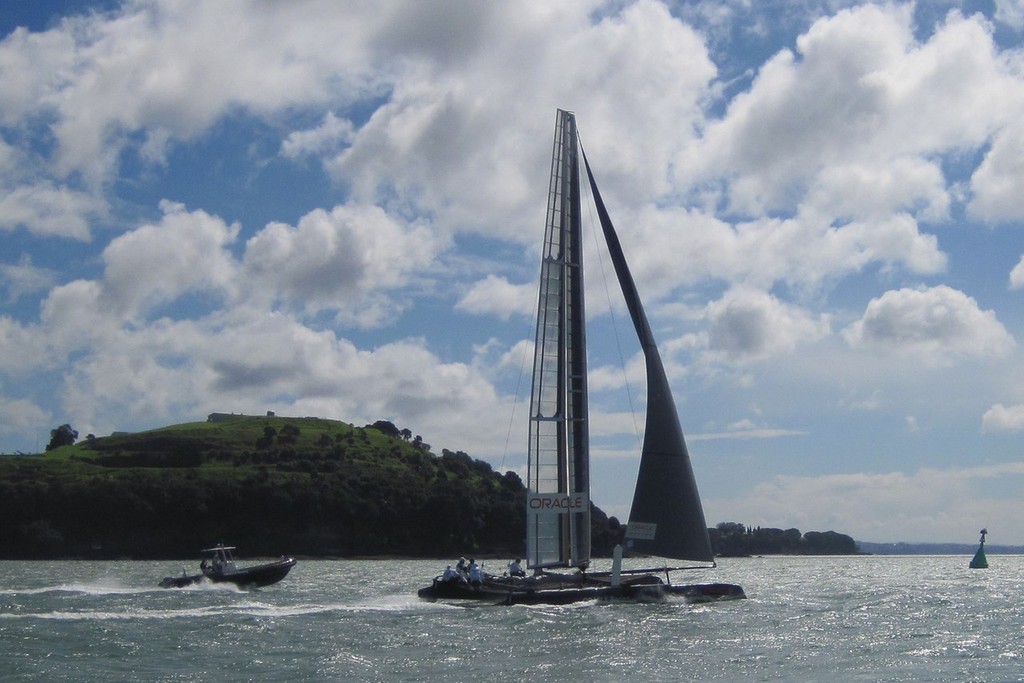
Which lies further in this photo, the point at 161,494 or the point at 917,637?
the point at 161,494

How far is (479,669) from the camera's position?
26.1 meters

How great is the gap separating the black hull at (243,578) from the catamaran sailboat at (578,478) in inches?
574

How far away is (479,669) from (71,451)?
141 metres

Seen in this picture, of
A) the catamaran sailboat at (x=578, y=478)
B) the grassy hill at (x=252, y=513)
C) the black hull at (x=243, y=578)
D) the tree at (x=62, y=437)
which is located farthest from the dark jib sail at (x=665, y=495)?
the tree at (x=62, y=437)

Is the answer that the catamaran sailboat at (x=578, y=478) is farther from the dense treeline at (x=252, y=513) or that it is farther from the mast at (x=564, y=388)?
the dense treeline at (x=252, y=513)

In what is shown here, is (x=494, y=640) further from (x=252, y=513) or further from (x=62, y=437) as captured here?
(x=62, y=437)

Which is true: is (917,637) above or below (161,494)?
below

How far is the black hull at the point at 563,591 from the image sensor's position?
38781 millimetres

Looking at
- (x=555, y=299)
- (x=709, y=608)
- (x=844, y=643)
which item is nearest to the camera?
(x=844, y=643)

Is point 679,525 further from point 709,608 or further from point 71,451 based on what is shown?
point 71,451

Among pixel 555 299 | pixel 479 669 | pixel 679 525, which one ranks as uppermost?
pixel 555 299

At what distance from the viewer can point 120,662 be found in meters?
26.8

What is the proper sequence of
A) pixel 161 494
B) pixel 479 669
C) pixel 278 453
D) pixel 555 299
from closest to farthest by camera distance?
pixel 479 669, pixel 555 299, pixel 161 494, pixel 278 453

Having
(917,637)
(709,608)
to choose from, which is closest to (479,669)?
(917,637)
